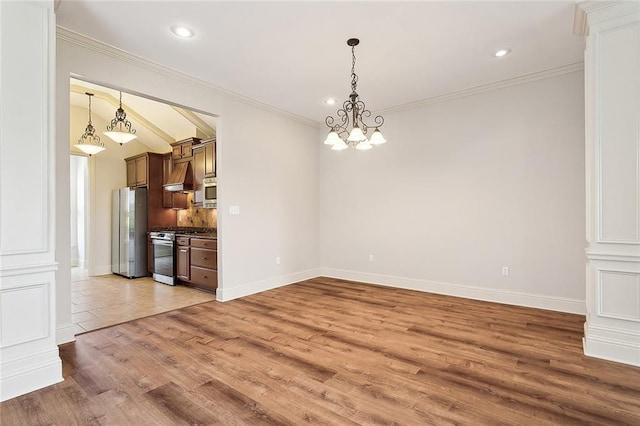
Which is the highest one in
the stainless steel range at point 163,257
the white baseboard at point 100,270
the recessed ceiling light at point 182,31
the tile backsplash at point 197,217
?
the recessed ceiling light at point 182,31

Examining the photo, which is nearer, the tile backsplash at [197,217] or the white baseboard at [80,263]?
the tile backsplash at [197,217]

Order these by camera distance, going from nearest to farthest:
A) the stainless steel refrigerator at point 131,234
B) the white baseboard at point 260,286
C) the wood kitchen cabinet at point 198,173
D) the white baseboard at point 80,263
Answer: the white baseboard at point 260,286, the wood kitchen cabinet at point 198,173, the stainless steel refrigerator at point 131,234, the white baseboard at point 80,263

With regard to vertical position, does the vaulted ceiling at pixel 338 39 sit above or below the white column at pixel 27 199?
above

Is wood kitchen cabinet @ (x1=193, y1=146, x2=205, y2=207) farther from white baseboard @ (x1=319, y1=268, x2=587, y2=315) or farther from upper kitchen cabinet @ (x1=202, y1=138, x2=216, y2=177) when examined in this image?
white baseboard @ (x1=319, y1=268, x2=587, y2=315)

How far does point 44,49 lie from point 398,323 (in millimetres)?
4035

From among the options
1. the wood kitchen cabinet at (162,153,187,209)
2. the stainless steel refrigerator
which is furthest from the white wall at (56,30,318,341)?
the stainless steel refrigerator

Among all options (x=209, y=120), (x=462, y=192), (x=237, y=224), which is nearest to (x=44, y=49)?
(x=237, y=224)

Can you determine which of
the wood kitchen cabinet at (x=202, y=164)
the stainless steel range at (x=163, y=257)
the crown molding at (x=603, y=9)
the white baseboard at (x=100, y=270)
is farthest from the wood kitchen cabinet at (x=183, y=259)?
the crown molding at (x=603, y=9)

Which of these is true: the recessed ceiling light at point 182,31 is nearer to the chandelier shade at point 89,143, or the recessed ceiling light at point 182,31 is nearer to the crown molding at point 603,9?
the crown molding at point 603,9

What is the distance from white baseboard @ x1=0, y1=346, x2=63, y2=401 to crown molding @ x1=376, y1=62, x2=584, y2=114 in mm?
5199

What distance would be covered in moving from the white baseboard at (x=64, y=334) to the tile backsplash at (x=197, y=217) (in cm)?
326

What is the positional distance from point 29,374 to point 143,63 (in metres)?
3.18

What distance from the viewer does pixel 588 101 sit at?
277cm

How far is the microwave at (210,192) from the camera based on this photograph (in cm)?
548
